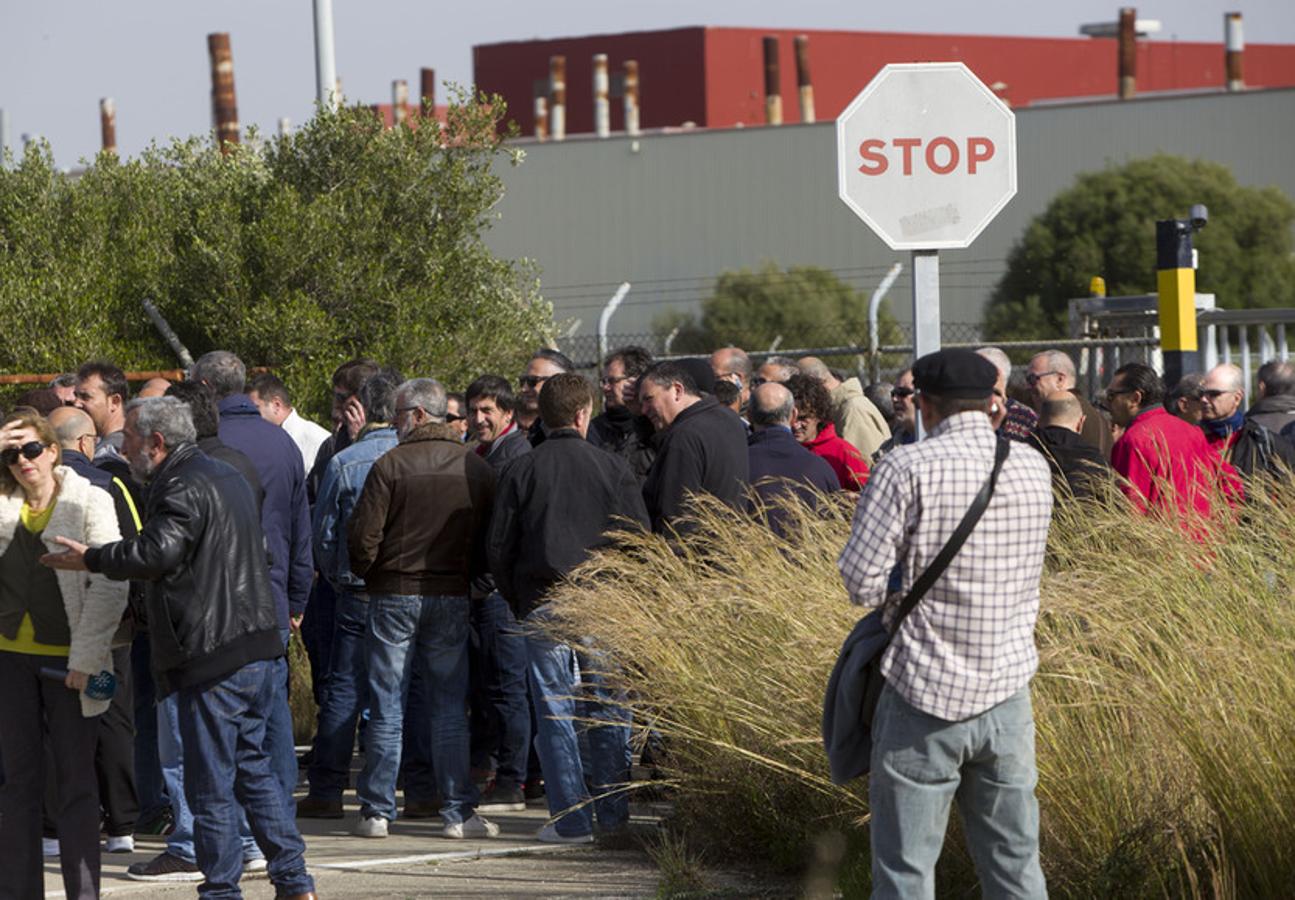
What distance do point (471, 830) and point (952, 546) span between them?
163 inches

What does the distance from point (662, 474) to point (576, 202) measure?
4953cm

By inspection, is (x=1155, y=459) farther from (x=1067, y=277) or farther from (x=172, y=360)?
(x=1067, y=277)

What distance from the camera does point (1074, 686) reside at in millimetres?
6258

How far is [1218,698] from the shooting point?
5.70 metres

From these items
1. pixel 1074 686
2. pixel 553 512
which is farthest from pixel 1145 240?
pixel 1074 686

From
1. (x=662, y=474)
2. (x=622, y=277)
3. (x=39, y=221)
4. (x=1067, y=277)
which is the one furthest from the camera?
(x=622, y=277)

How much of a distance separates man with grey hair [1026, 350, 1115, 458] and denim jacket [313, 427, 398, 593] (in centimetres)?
331

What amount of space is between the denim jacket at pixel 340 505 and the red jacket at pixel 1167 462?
137 inches

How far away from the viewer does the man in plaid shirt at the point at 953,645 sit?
5094 mm

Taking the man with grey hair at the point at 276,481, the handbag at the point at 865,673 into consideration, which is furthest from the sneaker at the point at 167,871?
the handbag at the point at 865,673

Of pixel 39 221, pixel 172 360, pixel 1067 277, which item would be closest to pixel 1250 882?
pixel 172 360

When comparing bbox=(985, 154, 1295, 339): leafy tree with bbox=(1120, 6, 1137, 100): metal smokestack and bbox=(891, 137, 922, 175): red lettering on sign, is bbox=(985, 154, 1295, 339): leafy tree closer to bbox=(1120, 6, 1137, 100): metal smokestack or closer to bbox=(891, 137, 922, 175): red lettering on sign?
bbox=(1120, 6, 1137, 100): metal smokestack

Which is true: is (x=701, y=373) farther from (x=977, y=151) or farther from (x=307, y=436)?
(x=977, y=151)

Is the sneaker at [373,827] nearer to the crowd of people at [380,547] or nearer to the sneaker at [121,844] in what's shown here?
the crowd of people at [380,547]
